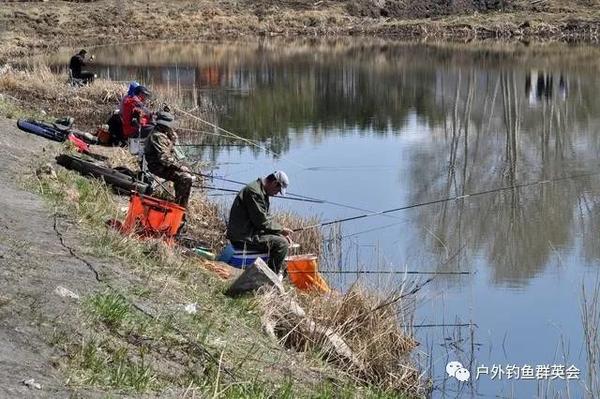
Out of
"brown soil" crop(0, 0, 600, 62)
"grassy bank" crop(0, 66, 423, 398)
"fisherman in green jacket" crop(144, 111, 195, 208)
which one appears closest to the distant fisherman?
"fisherman in green jacket" crop(144, 111, 195, 208)

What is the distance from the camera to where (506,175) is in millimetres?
17703

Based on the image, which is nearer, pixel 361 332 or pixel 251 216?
pixel 361 332

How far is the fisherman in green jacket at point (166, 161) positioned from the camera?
36.7ft

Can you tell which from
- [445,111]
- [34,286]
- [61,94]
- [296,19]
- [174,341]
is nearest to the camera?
[174,341]

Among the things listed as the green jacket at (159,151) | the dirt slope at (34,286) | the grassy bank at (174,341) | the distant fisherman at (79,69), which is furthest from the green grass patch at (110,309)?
the distant fisherman at (79,69)

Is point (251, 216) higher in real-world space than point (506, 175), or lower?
higher

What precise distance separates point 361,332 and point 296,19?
48.0 meters

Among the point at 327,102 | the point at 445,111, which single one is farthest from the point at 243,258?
the point at 327,102

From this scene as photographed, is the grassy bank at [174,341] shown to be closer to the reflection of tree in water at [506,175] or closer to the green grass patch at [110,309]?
the green grass patch at [110,309]

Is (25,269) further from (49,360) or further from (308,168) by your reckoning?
(308,168)

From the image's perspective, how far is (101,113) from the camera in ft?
65.3

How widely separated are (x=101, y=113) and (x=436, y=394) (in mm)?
13507

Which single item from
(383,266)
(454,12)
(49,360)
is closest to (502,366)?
(383,266)

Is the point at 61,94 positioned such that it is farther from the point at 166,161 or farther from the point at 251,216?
the point at 251,216
